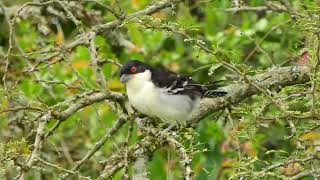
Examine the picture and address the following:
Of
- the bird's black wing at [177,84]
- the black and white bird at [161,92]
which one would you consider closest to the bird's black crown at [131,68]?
the black and white bird at [161,92]

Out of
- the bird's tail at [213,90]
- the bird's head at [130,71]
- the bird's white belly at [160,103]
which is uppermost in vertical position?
the bird's tail at [213,90]

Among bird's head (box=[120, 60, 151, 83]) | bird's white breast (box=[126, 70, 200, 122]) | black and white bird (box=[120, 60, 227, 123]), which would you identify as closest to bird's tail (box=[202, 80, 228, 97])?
black and white bird (box=[120, 60, 227, 123])

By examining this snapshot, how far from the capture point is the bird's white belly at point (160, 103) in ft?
14.8

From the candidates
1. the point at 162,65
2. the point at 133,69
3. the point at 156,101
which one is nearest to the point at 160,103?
the point at 156,101

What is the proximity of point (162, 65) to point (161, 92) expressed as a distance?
2.01 m

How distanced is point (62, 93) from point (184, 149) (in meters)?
2.34

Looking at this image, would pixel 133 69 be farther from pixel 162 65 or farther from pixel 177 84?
pixel 162 65

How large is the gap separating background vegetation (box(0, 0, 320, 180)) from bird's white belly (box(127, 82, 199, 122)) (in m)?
0.09

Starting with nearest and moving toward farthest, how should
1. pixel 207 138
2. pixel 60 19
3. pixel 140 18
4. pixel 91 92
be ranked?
pixel 140 18
pixel 91 92
pixel 207 138
pixel 60 19

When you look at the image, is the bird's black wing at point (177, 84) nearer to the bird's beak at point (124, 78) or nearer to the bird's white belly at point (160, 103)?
the bird's white belly at point (160, 103)

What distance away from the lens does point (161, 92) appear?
481 cm

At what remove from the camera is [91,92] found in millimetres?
4148

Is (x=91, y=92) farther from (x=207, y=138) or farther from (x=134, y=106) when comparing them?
(x=207, y=138)

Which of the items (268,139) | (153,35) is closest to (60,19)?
(153,35)
